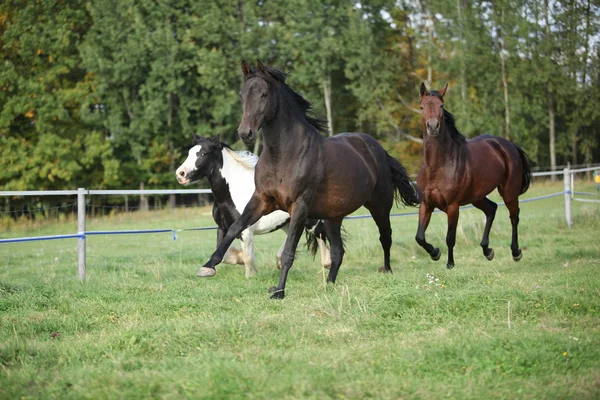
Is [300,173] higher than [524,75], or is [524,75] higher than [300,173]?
[524,75]

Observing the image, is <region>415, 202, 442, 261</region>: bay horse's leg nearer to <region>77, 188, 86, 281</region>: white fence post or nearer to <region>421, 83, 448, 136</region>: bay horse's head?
<region>421, 83, 448, 136</region>: bay horse's head

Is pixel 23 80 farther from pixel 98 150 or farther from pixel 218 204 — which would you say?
pixel 218 204

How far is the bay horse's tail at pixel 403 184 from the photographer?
30.1 ft

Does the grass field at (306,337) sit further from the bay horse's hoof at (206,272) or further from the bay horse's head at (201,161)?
the bay horse's head at (201,161)

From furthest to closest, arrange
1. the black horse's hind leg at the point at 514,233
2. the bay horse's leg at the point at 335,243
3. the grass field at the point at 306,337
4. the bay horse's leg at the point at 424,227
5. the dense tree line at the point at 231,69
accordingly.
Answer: the dense tree line at the point at 231,69, the black horse's hind leg at the point at 514,233, the bay horse's leg at the point at 424,227, the bay horse's leg at the point at 335,243, the grass field at the point at 306,337

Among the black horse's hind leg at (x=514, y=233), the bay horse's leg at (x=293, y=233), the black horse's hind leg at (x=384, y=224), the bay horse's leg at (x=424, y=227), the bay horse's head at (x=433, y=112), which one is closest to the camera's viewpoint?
the bay horse's leg at (x=293, y=233)

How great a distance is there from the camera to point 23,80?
30.0 metres

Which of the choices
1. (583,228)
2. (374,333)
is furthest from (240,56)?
(374,333)

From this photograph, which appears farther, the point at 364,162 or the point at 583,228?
the point at 583,228

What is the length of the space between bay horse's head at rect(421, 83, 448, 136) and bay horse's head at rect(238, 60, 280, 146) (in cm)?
260

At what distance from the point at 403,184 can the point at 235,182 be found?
239cm

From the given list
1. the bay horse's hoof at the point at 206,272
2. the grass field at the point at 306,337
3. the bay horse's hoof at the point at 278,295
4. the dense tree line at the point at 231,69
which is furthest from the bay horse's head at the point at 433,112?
the dense tree line at the point at 231,69

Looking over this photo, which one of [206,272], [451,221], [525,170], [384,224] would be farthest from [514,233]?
[206,272]

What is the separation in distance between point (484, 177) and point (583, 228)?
574cm
